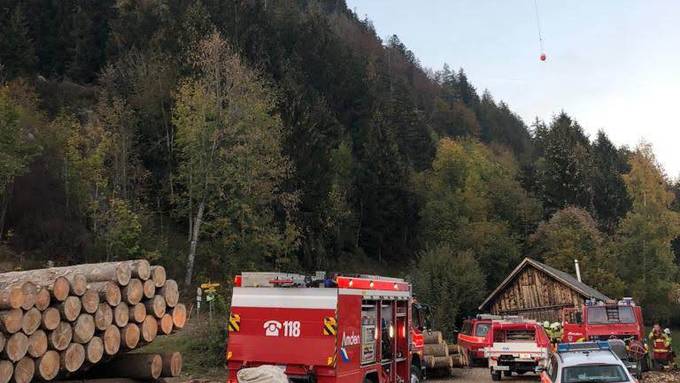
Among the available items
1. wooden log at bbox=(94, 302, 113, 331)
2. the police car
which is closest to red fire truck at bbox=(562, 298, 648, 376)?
the police car

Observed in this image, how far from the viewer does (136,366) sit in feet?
36.0

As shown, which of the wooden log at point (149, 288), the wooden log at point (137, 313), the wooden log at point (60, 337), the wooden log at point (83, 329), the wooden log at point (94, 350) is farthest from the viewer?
the wooden log at point (149, 288)

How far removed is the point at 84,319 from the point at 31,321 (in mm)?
868

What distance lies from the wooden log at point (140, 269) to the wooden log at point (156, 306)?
42cm

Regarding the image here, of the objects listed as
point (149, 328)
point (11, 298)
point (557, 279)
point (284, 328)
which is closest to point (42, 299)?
point (11, 298)

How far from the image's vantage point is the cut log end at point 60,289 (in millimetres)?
9266

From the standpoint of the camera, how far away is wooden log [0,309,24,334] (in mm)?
8555

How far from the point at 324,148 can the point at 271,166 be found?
45.3 feet

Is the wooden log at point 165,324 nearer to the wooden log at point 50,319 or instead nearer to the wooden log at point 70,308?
the wooden log at point 70,308

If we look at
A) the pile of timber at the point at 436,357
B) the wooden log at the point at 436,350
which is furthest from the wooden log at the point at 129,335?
the wooden log at the point at 436,350

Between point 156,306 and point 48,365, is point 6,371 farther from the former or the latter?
point 156,306

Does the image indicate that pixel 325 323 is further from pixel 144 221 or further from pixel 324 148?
pixel 324 148

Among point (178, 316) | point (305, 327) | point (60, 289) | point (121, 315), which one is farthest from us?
point (305, 327)

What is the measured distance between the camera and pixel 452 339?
120 ft
